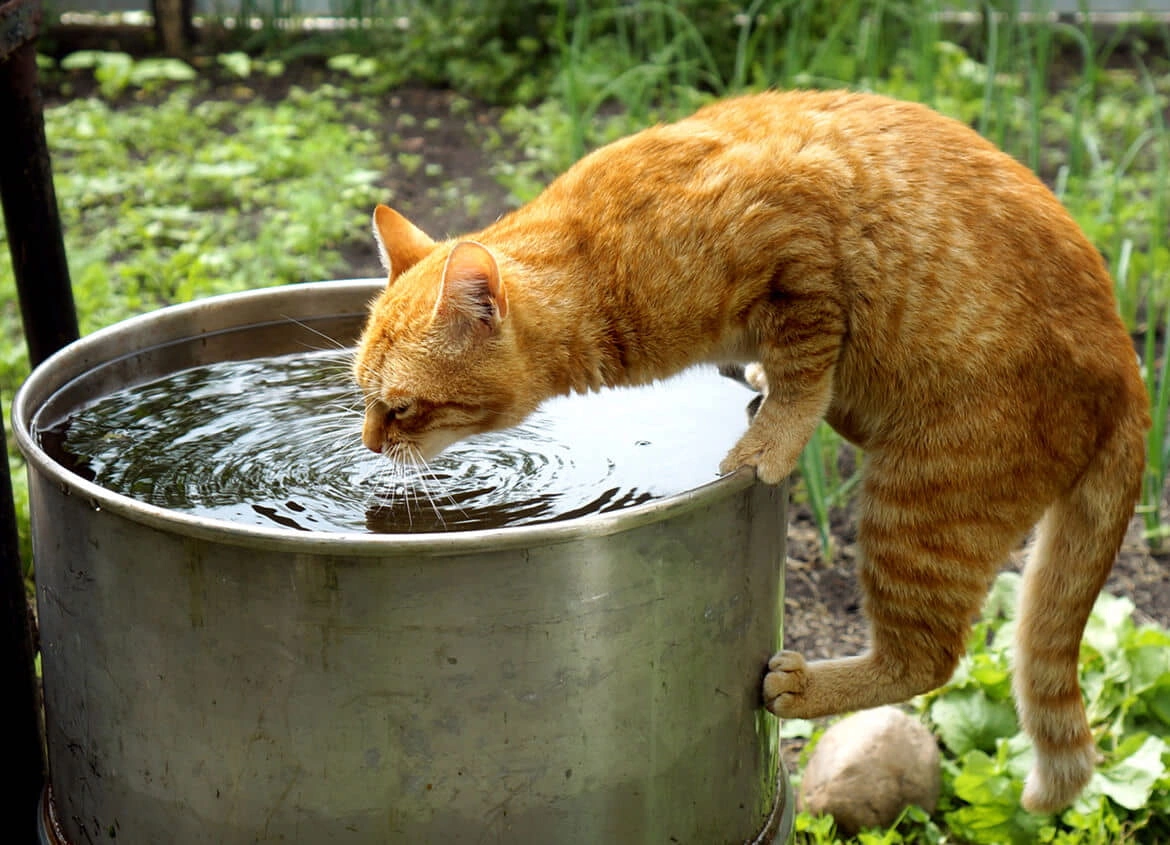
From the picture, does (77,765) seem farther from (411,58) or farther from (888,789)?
(411,58)

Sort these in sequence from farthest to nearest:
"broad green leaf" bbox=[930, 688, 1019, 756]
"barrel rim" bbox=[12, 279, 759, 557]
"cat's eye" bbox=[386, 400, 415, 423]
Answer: "broad green leaf" bbox=[930, 688, 1019, 756] → "cat's eye" bbox=[386, 400, 415, 423] → "barrel rim" bbox=[12, 279, 759, 557]

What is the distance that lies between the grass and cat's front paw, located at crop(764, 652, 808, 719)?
0.65 m

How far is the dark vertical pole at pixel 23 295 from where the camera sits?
2404mm

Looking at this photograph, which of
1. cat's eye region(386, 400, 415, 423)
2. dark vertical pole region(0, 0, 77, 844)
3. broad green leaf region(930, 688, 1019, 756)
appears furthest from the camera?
broad green leaf region(930, 688, 1019, 756)

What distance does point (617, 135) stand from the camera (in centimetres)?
578

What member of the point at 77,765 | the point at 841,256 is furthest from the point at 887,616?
the point at 77,765

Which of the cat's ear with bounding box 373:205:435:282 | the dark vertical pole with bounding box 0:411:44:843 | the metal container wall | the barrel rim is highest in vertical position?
the cat's ear with bounding box 373:205:435:282

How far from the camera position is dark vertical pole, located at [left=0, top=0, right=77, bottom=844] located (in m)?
2.40

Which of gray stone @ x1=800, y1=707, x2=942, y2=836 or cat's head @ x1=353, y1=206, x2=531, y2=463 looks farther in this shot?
gray stone @ x1=800, y1=707, x2=942, y2=836

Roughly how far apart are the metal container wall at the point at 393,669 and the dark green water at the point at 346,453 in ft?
0.97

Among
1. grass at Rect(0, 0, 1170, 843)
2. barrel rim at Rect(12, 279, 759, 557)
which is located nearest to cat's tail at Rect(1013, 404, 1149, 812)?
grass at Rect(0, 0, 1170, 843)

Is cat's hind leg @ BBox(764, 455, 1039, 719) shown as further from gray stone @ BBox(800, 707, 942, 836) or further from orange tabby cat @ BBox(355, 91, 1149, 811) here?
gray stone @ BBox(800, 707, 942, 836)

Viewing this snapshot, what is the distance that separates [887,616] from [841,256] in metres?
0.69

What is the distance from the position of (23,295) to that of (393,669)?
1.52 m
